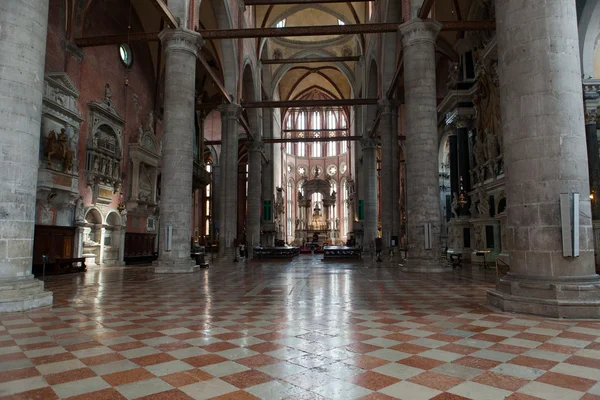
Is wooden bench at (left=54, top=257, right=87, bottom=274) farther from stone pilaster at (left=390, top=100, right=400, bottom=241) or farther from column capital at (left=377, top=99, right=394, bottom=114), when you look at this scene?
column capital at (left=377, top=99, right=394, bottom=114)

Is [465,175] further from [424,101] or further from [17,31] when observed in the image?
[17,31]

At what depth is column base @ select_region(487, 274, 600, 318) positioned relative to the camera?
5973mm

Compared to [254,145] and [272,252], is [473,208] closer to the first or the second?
[272,252]

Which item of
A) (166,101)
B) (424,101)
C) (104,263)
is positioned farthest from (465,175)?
(104,263)

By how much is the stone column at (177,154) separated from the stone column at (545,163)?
11.1 metres

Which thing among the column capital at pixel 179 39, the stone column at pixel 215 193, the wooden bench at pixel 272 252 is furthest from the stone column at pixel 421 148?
the stone column at pixel 215 193

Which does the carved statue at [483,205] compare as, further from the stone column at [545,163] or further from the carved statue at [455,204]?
the stone column at [545,163]

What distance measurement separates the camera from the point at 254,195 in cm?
3231

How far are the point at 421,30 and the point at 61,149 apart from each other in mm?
14504

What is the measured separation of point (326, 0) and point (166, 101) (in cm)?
1402

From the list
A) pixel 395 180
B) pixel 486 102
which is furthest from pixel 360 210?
pixel 486 102

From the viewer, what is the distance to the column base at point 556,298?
19.6ft

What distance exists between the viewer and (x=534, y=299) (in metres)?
6.28

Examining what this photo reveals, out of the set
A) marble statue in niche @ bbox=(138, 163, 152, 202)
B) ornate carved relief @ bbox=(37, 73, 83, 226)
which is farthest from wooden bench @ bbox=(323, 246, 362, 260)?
ornate carved relief @ bbox=(37, 73, 83, 226)
